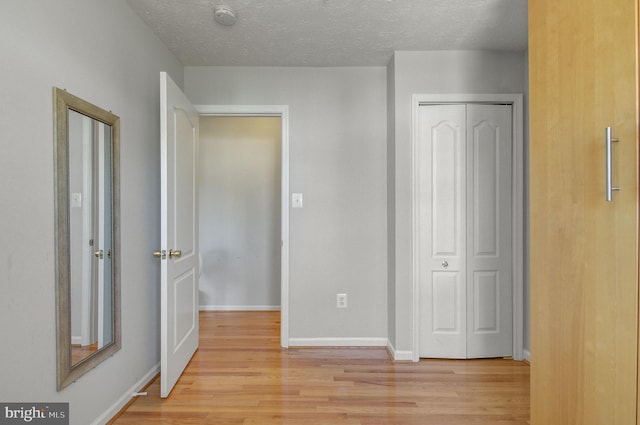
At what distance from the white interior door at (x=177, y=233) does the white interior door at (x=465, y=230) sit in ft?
6.04

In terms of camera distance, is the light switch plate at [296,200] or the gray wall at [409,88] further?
the light switch plate at [296,200]

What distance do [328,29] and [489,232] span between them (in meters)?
2.00

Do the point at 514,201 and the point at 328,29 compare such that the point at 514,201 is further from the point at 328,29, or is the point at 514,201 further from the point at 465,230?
the point at 328,29

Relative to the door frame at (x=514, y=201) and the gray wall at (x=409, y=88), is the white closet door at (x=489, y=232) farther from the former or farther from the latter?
the gray wall at (x=409, y=88)

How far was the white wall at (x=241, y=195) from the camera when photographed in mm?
4250

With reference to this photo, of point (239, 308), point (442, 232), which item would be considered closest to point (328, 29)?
point (442, 232)

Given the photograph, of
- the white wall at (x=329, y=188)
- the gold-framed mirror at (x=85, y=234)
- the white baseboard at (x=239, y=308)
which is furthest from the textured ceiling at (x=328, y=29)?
the white baseboard at (x=239, y=308)

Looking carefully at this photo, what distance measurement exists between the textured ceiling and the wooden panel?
3.72ft

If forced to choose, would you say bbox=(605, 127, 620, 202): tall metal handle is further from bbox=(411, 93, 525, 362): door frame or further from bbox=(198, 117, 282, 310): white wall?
bbox=(198, 117, 282, 310): white wall

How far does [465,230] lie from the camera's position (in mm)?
2766

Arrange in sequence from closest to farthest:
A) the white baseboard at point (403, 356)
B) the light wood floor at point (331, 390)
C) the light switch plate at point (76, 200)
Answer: the light switch plate at point (76, 200) → the light wood floor at point (331, 390) → the white baseboard at point (403, 356)

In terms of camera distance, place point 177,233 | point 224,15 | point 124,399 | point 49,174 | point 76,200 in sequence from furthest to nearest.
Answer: point 177,233 → point 224,15 → point 124,399 → point 76,200 → point 49,174

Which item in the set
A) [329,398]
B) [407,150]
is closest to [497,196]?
[407,150]

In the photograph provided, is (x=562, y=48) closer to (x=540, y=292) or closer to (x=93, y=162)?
(x=540, y=292)
